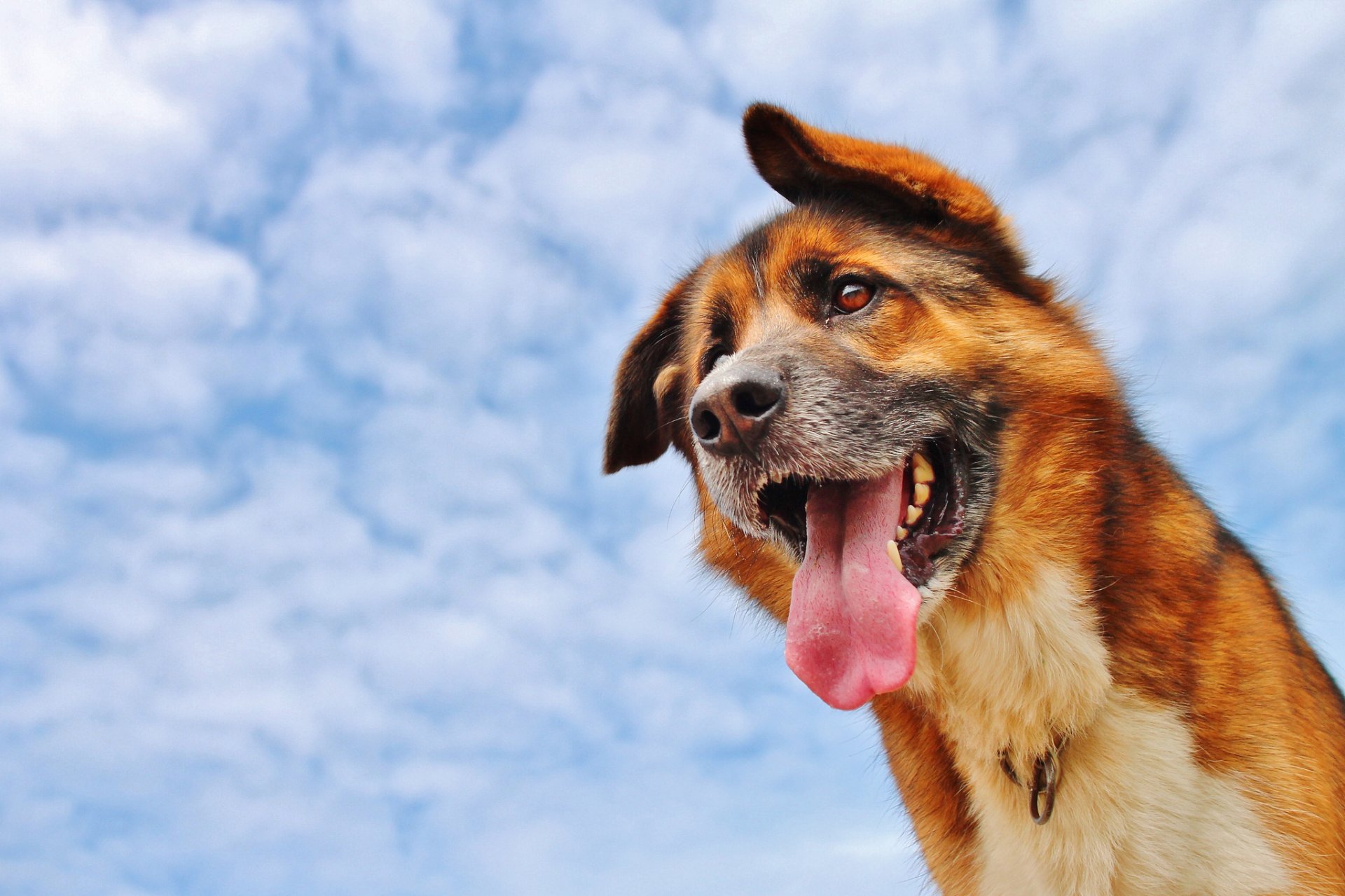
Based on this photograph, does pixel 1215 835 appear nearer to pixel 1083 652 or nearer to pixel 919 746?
pixel 1083 652

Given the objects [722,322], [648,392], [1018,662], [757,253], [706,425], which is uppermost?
[648,392]

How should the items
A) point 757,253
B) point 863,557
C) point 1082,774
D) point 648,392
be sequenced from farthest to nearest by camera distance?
1. point 648,392
2. point 757,253
3. point 863,557
4. point 1082,774

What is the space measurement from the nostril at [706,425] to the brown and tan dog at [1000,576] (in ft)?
0.04

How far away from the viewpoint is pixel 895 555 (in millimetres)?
3738

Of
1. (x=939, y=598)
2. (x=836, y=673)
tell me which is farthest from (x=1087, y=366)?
(x=836, y=673)

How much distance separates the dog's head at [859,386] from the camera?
12.4 feet

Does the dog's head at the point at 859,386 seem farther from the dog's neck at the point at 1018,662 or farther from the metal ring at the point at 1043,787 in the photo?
the metal ring at the point at 1043,787

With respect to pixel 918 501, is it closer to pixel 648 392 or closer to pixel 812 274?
pixel 812 274

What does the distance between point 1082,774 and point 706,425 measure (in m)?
1.75

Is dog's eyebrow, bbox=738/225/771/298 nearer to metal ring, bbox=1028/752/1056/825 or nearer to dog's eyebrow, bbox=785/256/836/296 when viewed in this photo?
dog's eyebrow, bbox=785/256/836/296

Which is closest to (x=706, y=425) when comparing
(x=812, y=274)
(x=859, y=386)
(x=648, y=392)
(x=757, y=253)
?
(x=859, y=386)

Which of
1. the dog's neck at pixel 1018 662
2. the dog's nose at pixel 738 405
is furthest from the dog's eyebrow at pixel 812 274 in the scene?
the dog's neck at pixel 1018 662

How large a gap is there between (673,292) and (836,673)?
2.32 m

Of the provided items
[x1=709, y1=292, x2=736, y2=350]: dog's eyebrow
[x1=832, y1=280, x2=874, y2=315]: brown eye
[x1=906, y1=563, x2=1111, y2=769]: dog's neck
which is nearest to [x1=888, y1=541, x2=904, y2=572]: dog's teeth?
[x1=906, y1=563, x2=1111, y2=769]: dog's neck
